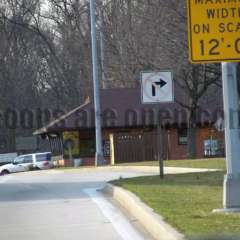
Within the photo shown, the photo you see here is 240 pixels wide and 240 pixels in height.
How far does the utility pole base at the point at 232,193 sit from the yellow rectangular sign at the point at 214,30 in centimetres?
195

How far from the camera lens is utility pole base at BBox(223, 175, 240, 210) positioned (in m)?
11.7

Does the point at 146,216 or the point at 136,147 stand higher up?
the point at 136,147

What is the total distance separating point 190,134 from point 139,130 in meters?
6.79

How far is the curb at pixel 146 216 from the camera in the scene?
392 inches

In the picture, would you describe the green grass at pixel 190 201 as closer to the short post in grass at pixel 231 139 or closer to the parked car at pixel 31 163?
the short post in grass at pixel 231 139

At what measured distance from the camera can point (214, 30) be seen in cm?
1153

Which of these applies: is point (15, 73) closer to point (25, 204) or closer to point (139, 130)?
point (139, 130)

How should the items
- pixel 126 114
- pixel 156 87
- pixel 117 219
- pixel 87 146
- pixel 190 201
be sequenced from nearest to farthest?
pixel 117 219 < pixel 190 201 < pixel 156 87 < pixel 126 114 < pixel 87 146

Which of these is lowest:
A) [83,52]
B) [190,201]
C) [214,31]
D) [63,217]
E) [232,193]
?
[63,217]

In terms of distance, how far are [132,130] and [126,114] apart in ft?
3.77

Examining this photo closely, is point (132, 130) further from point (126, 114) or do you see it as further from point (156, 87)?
point (156, 87)

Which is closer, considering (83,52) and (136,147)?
(136,147)

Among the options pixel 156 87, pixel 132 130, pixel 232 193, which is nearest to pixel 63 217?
pixel 232 193

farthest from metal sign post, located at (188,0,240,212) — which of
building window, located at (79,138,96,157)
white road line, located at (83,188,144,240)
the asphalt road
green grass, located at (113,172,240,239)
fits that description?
building window, located at (79,138,96,157)
